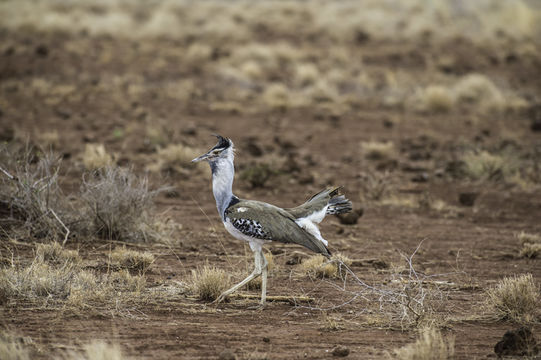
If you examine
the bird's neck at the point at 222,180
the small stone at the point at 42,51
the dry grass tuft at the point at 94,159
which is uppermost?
the small stone at the point at 42,51

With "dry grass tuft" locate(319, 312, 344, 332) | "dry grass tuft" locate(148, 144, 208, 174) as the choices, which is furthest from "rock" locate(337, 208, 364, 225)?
"dry grass tuft" locate(319, 312, 344, 332)

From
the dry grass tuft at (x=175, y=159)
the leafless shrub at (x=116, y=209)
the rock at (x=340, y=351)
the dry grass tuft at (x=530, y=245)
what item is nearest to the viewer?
the rock at (x=340, y=351)

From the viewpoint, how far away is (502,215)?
952cm

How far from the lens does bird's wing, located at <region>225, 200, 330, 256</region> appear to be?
5.16 meters

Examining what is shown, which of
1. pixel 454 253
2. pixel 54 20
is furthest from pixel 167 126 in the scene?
pixel 54 20

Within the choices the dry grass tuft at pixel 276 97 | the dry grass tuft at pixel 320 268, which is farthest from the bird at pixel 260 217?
the dry grass tuft at pixel 276 97

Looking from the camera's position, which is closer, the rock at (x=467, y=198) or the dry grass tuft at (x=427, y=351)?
the dry grass tuft at (x=427, y=351)

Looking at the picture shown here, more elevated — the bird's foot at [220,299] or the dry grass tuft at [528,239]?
the bird's foot at [220,299]

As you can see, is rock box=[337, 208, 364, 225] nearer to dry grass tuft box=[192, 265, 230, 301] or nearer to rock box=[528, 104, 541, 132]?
dry grass tuft box=[192, 265, 230, 301]

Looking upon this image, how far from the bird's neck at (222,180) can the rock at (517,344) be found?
2.35 m

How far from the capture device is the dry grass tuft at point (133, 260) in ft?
20.8

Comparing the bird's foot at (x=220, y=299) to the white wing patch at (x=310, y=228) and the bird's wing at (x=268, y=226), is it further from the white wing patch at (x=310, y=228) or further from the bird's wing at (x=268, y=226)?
the white wing patch at (x=310, y=228)

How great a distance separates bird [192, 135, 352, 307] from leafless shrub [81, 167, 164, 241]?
210 centimetres

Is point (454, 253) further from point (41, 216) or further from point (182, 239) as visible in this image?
point (41, 216)
